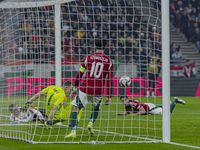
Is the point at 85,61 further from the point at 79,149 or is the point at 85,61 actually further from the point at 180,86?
the point at 180,86

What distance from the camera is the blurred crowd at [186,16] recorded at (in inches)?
980

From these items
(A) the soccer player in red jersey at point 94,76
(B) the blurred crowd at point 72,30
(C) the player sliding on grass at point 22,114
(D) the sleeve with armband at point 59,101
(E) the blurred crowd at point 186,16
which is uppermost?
(E) the blurred crowd at point 186,16

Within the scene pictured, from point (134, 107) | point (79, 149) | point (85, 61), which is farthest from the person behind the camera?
point (134, 107)

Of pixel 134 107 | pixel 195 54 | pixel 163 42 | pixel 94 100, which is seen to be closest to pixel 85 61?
pixel 94 100

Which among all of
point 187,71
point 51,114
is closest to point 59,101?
point 51,114

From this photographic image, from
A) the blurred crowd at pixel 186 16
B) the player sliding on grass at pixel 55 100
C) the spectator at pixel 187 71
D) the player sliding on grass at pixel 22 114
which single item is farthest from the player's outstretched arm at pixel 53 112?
the blurred crowd at pixel 186 16

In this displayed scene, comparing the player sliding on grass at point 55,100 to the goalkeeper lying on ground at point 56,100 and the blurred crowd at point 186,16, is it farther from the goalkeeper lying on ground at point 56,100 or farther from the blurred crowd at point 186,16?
the blurred crowd at point 186,16

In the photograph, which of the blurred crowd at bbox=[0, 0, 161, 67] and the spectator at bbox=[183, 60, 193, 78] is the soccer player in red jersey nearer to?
the blurred crowd at bbox=[0, 0, 161, 67]

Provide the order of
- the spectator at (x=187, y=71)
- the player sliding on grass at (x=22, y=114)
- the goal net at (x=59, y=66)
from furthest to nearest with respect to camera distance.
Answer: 1. the spectator at (x=187, y=71)
2. the player sliding on grass at (x=22, y=114)
3. the goal net at (x=59, y=66)

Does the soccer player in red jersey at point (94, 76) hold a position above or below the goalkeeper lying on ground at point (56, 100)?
above

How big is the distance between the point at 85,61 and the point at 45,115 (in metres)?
2.69

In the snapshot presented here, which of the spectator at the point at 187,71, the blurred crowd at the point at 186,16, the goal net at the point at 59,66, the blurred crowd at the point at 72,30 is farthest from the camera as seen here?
the blurred crowd at the point at 186,16

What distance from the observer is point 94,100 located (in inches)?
257

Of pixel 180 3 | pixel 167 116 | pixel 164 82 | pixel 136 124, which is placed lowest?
pixel 136 124
